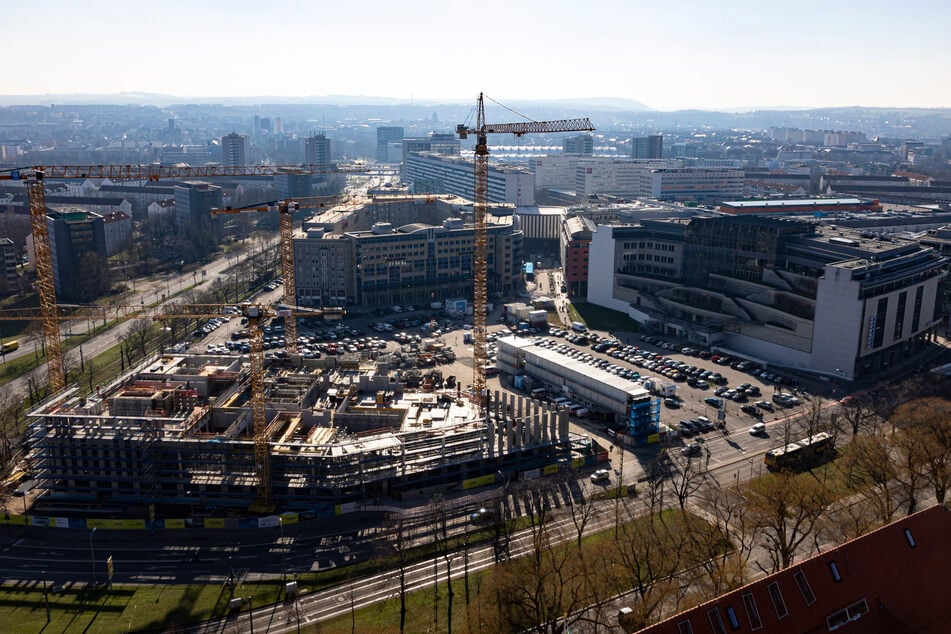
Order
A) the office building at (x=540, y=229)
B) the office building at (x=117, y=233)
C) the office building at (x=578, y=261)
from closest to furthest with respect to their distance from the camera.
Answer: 1. the office building at (x=578, y=261)
2. the office building at (x=117, y=233)
3. the office building at (x=540, y=229)

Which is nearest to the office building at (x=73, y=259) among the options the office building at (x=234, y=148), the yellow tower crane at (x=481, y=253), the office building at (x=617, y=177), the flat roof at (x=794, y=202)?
the yellow tower crane at (x=481, y=253)

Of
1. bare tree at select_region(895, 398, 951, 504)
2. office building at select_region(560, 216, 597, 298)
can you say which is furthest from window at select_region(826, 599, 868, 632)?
office building at select_region(560, 216, 597, 298)

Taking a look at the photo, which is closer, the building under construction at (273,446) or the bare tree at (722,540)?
the bare tree at (722,540)

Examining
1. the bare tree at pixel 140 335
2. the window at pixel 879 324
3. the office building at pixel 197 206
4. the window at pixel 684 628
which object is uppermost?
the office building at pixel 197 206

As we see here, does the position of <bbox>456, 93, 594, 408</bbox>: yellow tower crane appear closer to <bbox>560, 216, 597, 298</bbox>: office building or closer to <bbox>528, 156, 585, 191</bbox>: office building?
<bbox>560, 216, 597, 298</bbox>: office building

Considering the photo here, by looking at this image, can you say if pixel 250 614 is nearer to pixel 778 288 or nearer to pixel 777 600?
pixel 777 600

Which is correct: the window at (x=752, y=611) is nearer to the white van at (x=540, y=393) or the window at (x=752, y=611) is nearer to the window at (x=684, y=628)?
the window at (x=684, y=628)

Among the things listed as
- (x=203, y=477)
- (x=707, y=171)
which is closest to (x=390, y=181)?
(x=707, y=171)

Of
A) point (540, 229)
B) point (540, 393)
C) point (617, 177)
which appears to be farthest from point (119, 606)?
point (617, 177)
